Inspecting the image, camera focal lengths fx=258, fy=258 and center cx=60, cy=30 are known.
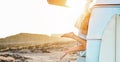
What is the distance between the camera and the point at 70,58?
2908 mm

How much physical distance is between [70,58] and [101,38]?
172cm

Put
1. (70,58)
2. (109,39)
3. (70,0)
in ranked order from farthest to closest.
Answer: (70,58), (70,0), (109,39)

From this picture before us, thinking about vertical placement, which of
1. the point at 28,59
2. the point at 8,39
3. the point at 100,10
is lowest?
the point at 28,59

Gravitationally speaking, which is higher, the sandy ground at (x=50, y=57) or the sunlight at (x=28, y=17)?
the sunlight at (x=28, y=17)

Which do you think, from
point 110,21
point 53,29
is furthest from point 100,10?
point 53,29

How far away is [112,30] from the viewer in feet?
3.95

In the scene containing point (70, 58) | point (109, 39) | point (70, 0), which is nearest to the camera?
point (109, 39)

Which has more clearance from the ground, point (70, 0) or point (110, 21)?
point (70, 0)

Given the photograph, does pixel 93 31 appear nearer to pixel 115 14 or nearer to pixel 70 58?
pixel 115 14

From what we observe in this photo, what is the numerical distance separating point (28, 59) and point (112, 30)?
1.95m

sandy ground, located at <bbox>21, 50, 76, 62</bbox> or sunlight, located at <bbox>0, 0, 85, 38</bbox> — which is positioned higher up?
sunlight, located at <bbox>0, 0, 85, 38</bbox>

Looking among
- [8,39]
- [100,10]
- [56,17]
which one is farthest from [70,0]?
[8,39]

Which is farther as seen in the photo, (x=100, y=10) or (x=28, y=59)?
(x=28, y=59)

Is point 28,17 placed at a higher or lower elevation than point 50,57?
higher
